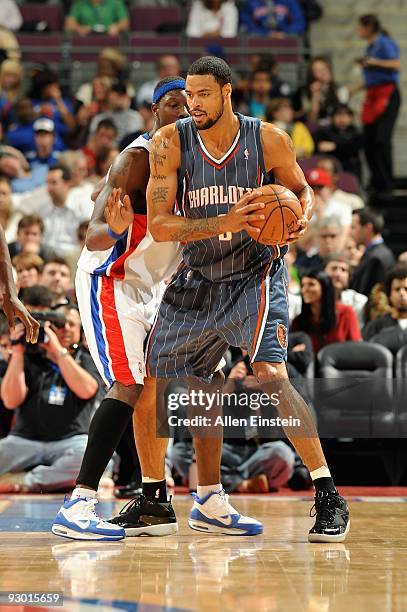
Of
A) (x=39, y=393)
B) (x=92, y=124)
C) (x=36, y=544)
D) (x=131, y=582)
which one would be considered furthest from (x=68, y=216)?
(x=131, y=582)

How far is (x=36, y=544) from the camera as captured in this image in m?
4.82

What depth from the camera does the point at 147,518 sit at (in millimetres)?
5301

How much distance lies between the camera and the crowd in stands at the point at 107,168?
7422 mm

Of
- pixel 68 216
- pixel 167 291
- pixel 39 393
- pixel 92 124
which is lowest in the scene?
pixel 39 393

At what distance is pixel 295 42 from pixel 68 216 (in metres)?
5.07

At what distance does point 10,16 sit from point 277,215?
10.4 metres

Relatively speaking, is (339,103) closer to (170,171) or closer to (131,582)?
(170,171)

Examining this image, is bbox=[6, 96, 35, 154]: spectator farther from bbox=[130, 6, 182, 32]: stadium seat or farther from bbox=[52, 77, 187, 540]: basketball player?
bbox=[52, 77, 187, 540]: basketball player

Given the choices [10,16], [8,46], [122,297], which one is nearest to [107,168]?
[8,46]

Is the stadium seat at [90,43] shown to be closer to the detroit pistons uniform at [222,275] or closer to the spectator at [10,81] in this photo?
the spectator at [10,81]

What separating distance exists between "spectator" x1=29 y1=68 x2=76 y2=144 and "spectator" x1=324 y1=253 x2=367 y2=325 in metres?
5.00

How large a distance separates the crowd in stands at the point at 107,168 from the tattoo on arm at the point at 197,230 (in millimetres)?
2420

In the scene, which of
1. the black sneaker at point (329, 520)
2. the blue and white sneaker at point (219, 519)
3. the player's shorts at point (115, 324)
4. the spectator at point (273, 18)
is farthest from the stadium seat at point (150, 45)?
the black sneaker at point (329, 520)

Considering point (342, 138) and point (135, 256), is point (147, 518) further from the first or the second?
point (342, 138)
